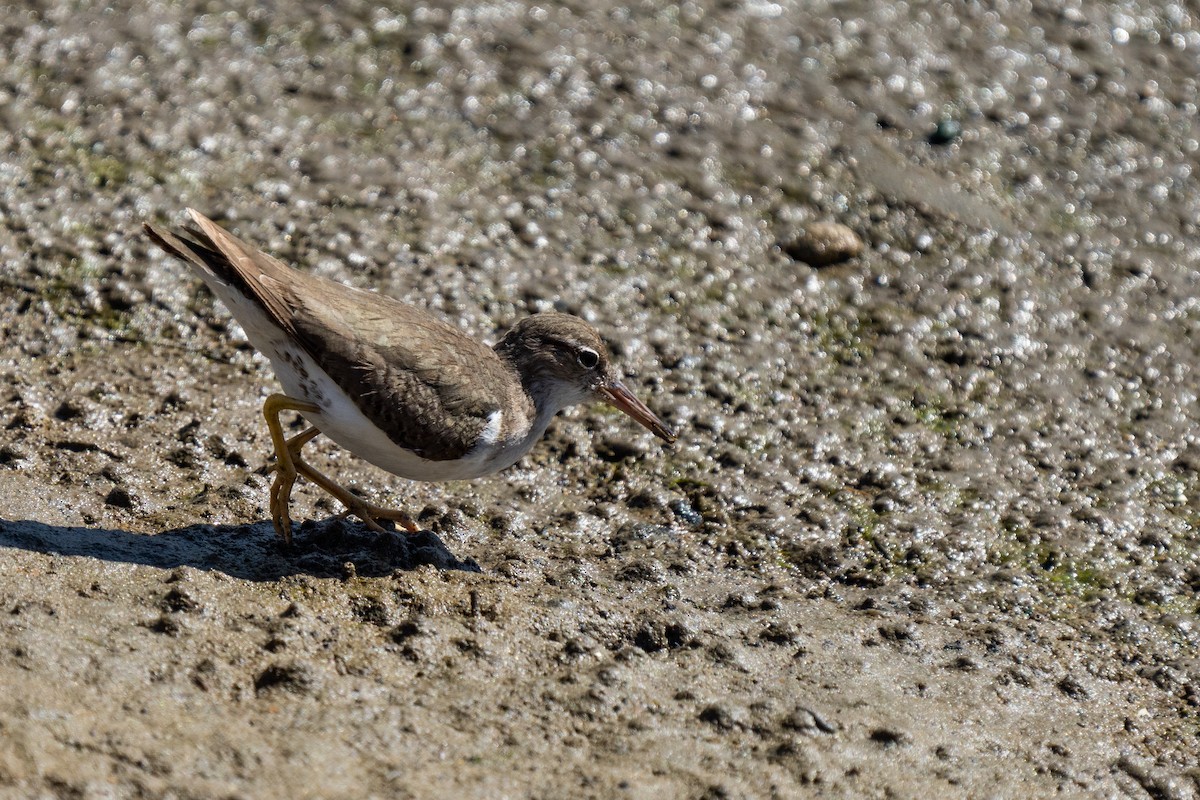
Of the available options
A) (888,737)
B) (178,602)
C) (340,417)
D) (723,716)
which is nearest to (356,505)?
(340,417)

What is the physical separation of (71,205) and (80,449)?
7.54 feet

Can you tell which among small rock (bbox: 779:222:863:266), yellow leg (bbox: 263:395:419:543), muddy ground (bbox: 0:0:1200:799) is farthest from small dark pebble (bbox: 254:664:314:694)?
small rock (bbox: 779:222:863:266)

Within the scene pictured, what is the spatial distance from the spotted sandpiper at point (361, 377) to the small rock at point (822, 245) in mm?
3090

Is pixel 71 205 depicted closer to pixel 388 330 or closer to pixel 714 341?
pixel 388 330

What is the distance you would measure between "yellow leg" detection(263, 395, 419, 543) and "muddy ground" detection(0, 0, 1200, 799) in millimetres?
107

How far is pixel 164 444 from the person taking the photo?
6.43m

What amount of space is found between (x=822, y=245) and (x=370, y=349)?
3.83 meters

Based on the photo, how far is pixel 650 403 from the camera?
7.39 m

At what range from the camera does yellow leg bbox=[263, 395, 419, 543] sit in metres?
5.90

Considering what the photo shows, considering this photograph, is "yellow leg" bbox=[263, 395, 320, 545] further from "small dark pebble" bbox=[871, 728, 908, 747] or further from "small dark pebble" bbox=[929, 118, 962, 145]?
"small dark pebble" bbox=[929, 118, 962, 145]

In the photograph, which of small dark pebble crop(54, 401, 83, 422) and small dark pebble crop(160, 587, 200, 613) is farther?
small dark pebble crop(54, 401, 83, 422)

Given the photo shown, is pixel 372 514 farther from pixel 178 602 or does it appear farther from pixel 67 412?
pixel 67 412

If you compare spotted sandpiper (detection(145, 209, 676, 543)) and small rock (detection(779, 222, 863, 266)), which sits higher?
spotted sandpiper (detection(145, 209, 676, 543))

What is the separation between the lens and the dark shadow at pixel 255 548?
5.45 m
